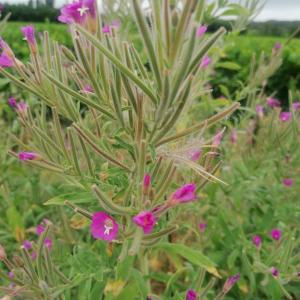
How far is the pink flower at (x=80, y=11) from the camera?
964mm

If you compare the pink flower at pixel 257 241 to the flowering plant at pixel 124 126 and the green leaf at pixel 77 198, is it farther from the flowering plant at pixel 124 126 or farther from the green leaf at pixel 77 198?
the green leaf at pixel 77 198

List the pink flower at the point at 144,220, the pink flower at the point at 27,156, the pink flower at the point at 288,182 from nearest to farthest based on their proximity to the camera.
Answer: the pink flower at the point at 144,220, the pink flower at the point at 27,156, the pink flower at the point at 288,182

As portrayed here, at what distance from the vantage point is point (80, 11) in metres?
0.97

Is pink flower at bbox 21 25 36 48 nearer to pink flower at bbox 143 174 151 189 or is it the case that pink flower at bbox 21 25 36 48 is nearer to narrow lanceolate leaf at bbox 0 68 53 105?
narrow lanceolate leaf at bbox 0 68 53 105

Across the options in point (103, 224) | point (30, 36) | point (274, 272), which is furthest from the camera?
point (274, 272)

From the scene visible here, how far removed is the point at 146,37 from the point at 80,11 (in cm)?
26

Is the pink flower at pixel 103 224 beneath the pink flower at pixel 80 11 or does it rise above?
beneath

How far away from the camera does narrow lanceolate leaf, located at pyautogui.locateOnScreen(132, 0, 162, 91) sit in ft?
2.43

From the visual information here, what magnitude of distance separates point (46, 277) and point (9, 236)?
0.91 meters

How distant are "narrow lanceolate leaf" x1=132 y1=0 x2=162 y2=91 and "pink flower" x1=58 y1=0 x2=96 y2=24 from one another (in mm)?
238

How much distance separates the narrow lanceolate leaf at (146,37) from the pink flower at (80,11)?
0.78 ft

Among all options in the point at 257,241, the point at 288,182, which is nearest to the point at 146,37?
the point at 257,241

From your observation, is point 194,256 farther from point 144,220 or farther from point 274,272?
point 274,272

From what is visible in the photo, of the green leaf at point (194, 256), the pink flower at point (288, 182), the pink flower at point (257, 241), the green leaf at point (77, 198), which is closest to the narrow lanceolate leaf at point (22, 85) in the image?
the green leaf at point (77, 198)
